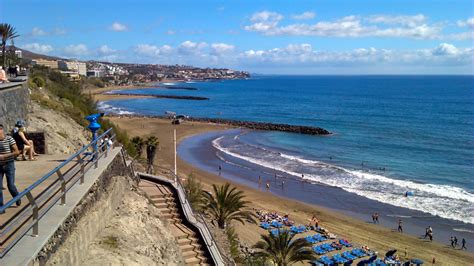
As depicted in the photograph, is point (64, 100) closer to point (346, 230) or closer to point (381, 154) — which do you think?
point (346, 230)

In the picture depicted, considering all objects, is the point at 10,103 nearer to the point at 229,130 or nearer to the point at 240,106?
the point at 229,130

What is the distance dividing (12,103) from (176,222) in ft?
22.6

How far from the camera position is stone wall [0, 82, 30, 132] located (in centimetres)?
1377

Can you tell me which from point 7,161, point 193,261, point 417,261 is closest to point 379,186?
point 417,261

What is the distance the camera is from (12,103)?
14898mm

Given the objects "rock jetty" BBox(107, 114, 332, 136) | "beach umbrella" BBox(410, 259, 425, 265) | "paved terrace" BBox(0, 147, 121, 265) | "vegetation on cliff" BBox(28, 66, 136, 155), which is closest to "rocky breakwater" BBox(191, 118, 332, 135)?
"rock jetty" BBox(107, 114, 332, 136)

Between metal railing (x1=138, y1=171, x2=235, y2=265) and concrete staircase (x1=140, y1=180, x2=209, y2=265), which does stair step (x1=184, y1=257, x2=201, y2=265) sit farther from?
metal railing (x1=138, y1=171, x2=235, y2=265)

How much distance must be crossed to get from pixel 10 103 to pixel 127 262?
8.46 m

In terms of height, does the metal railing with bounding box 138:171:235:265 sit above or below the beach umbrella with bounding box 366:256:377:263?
above

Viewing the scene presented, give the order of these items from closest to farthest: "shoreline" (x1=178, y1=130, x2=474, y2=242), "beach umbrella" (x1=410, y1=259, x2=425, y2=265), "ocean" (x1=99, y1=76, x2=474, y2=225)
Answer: "beach umbrella" (x1=410, y1=259, x2=425, y2=265)
"shoreline" (x1=178, y1=130, x2=474, y2=242)
"ocean" (x1=99, y1=76, x2=474, y2=225)

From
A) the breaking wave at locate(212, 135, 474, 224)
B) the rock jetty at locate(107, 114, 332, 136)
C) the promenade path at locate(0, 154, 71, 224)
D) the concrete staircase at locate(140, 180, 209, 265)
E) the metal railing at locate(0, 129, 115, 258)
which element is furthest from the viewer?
the rock jetty at locate(107, 114, 332, 136)

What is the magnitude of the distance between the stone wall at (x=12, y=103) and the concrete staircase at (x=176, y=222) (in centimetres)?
473

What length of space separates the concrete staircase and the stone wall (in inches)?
186

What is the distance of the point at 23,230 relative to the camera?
20.9 feet
